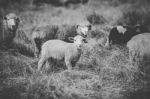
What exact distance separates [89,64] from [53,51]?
92cm

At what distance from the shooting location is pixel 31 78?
4359 millimetres

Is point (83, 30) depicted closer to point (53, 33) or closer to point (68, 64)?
point (53, 33)

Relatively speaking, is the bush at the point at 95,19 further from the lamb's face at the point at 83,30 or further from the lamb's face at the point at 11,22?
the lamb's face at the point at 11,22

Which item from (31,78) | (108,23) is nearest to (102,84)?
(31,78)

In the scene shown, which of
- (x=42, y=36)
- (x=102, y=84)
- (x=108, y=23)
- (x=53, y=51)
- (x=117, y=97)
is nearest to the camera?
(x=117, y=97)

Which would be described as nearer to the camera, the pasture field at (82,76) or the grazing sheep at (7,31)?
the pasture field at (82,76)

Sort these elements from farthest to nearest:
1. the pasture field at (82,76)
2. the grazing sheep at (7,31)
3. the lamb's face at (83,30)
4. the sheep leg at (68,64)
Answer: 1. the grazing sheep at (7,31)
2. the lamb's face at (83,30)
3. the sheep leg at (68,64)
4. the pasture field at (82,76)

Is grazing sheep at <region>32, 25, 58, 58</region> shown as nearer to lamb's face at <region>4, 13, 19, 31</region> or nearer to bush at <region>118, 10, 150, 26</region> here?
lamb's face at <region>4, 13, 19, 31</region>

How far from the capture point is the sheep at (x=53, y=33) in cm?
582

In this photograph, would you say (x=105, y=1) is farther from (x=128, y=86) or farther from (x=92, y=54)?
(x=128, y=86)

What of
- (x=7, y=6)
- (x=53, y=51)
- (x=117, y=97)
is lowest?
(x=117, y=97)

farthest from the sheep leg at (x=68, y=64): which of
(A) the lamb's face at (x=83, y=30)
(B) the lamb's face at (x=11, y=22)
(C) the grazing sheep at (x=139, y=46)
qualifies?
(B) the lamb's face at (x=11, y=22)

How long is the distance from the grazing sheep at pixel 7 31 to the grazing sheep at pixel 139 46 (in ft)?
9.76

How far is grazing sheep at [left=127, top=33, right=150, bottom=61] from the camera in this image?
15.9 feet
